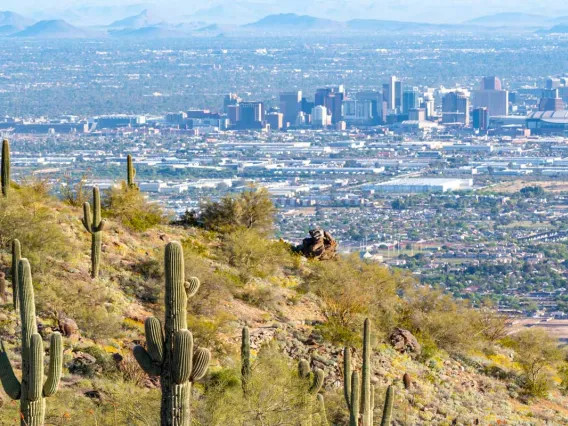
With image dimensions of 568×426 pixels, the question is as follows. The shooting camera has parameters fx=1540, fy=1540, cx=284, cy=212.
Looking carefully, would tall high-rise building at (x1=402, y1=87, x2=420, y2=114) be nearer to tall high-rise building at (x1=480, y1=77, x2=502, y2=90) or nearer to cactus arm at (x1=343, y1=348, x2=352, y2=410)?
tall high-rise building at (x1=480, y1=77, x2=502, y2=90)

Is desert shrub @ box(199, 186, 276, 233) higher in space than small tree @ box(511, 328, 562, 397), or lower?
higher

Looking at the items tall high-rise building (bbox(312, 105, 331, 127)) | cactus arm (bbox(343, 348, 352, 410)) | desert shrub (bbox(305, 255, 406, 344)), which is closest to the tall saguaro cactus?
cactus arm (bbox(343, 348, 352, 410))

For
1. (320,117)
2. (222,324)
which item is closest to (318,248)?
(222,324)

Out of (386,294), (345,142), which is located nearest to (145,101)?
(345,142)

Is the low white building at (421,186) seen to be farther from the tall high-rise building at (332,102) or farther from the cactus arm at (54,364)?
the cactus arm at (54,364)

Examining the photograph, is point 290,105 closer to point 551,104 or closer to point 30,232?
point 551,104

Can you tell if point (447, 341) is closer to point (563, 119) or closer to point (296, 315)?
point (296, 315)
